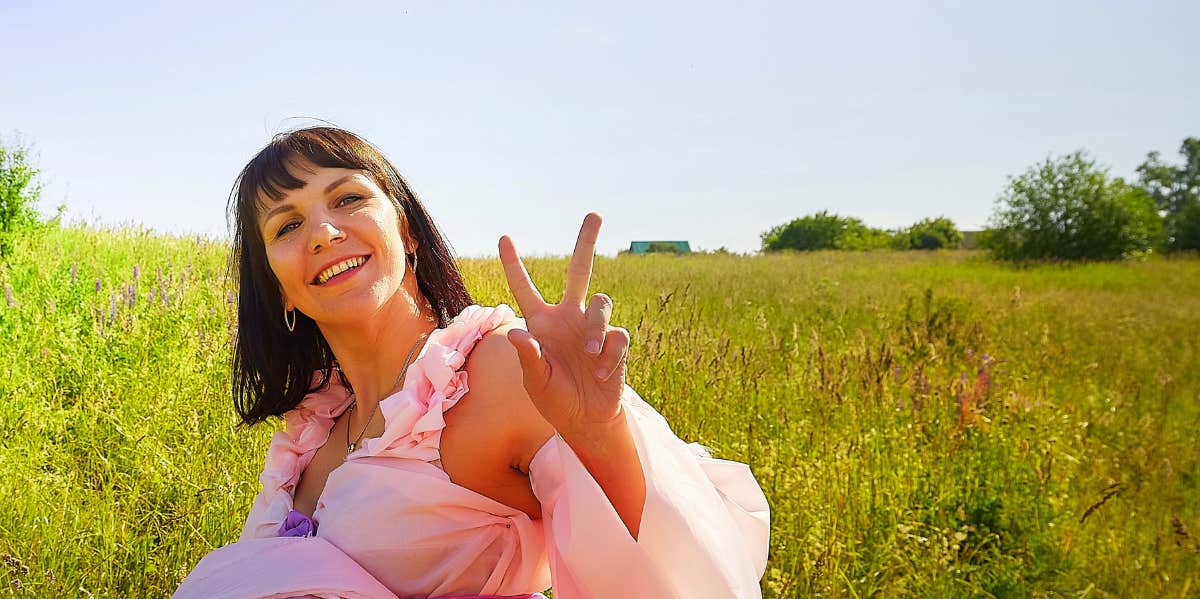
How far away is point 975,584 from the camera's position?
2.62 metres

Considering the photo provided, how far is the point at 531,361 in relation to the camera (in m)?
1.07

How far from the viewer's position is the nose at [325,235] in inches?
60.9

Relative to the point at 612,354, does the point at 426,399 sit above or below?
below

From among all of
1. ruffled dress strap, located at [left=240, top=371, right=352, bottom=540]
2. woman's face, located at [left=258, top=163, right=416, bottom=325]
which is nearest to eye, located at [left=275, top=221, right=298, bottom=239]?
woman's face, located at [left=258, top=163, right=416, bottom=325]

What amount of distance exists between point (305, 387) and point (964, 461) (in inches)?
104

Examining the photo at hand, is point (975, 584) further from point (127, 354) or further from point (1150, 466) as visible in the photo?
point (127, 354)

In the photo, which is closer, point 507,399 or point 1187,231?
point 507,399

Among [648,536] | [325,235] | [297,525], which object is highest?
[325,235]

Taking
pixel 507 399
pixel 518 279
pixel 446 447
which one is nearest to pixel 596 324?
pixel 518 279

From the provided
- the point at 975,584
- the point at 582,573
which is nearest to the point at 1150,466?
the point at 975,584

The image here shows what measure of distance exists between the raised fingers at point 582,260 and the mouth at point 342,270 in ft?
1.98

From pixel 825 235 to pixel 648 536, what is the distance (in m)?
45.4

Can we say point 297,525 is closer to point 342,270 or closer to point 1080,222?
point 342,270

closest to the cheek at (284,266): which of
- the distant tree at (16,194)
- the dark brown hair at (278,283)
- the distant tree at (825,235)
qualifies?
the dark brown hair at (278,283)
